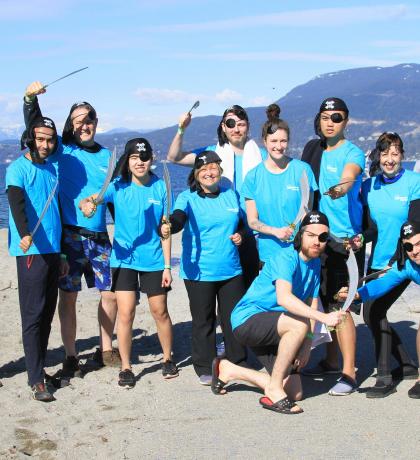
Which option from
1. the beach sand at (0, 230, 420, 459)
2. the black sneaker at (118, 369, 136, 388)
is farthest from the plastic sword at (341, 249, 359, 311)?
the black sneaker at (118, 369, 136, 388)

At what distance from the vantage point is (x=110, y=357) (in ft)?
22.3

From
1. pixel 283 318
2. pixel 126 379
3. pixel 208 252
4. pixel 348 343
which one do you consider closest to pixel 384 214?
pixel 348 343

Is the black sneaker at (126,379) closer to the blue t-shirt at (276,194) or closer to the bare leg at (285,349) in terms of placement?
the bare leg at (285,349)

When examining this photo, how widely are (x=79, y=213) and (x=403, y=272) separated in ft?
9.16

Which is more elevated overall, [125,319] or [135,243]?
[135,243]

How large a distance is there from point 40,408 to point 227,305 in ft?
5.89

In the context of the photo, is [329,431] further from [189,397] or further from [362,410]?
[189,397]

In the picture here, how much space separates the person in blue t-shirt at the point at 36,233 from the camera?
563cm

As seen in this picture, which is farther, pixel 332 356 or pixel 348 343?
pixel 332 356

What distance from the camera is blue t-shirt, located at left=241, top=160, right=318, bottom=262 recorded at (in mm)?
5816

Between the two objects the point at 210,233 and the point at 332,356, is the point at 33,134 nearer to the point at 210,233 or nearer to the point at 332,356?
the point at 210,233

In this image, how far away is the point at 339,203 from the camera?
5.78 metres

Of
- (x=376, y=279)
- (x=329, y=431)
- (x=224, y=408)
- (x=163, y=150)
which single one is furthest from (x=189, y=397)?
(x=163, y=150)

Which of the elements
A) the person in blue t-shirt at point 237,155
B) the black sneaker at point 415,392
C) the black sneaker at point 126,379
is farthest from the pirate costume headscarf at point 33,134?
the black sneaker at point 415,392
